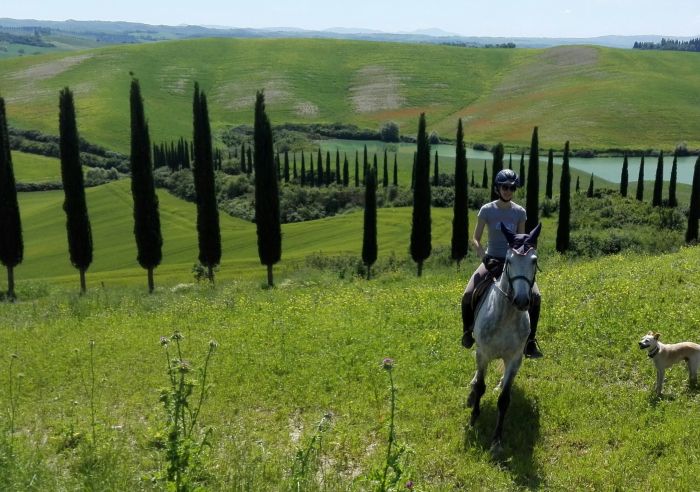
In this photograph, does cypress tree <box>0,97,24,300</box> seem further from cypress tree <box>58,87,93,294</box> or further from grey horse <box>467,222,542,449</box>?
grey horse <box>467,222,542,449</box>

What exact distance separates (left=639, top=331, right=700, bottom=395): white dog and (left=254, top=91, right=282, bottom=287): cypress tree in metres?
31.1

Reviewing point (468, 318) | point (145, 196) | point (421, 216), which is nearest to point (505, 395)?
point (468, 318)

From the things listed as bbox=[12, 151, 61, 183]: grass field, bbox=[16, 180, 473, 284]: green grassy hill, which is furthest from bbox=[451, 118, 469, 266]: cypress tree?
bbox=[12, 151, 61, 183]: grass field

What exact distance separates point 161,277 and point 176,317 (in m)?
29.0

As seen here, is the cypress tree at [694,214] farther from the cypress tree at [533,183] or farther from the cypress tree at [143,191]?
the cypress tree at [143,191]

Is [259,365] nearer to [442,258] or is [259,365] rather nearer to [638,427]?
[638,427]

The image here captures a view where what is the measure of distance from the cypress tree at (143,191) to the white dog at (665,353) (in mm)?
33543

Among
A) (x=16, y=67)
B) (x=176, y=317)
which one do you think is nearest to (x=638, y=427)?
(x=176, y=317)

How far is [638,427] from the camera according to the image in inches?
447

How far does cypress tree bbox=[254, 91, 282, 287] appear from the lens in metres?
41.2

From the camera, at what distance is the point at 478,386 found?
11477mm

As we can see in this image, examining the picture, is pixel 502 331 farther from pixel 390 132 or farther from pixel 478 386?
pixel 390 132

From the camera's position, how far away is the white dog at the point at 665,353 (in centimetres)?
1199

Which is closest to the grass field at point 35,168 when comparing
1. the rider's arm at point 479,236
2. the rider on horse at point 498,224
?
the rider's arm at point 479,236
